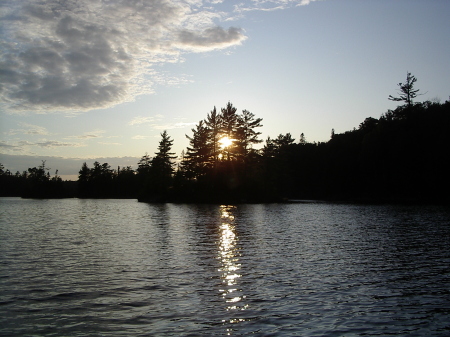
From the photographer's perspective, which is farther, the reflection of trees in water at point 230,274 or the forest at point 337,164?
the forest at point 337,164

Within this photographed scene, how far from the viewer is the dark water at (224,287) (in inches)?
382

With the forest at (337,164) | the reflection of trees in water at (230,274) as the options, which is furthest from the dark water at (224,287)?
the forest at (337,164)

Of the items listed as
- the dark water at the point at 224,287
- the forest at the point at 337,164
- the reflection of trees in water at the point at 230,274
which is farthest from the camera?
the forest at the point at 337,164

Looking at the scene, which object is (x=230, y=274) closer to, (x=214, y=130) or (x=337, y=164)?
(x=214, y=130)

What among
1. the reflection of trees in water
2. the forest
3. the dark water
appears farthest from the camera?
the forest

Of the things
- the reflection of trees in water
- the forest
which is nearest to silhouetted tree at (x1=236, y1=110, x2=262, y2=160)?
the forest

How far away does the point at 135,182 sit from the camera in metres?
169

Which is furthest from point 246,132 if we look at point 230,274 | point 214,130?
point 230,274

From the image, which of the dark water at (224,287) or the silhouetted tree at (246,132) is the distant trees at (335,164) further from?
the dark water at (224,287)

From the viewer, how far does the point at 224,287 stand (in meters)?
13.5

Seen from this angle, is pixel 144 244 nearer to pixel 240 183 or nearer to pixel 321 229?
pixel 321 229

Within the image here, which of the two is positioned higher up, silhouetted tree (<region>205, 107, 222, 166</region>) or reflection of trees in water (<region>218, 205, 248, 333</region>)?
silhouetted tree (<region>205, 107, 222, 166</region>)

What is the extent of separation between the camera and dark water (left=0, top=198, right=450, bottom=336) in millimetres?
9695

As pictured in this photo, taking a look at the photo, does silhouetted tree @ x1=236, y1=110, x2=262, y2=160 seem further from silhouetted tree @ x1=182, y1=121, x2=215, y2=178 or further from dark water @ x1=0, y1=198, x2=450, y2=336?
dark water @ x1=0, y1=198, x2=450, y2=336
